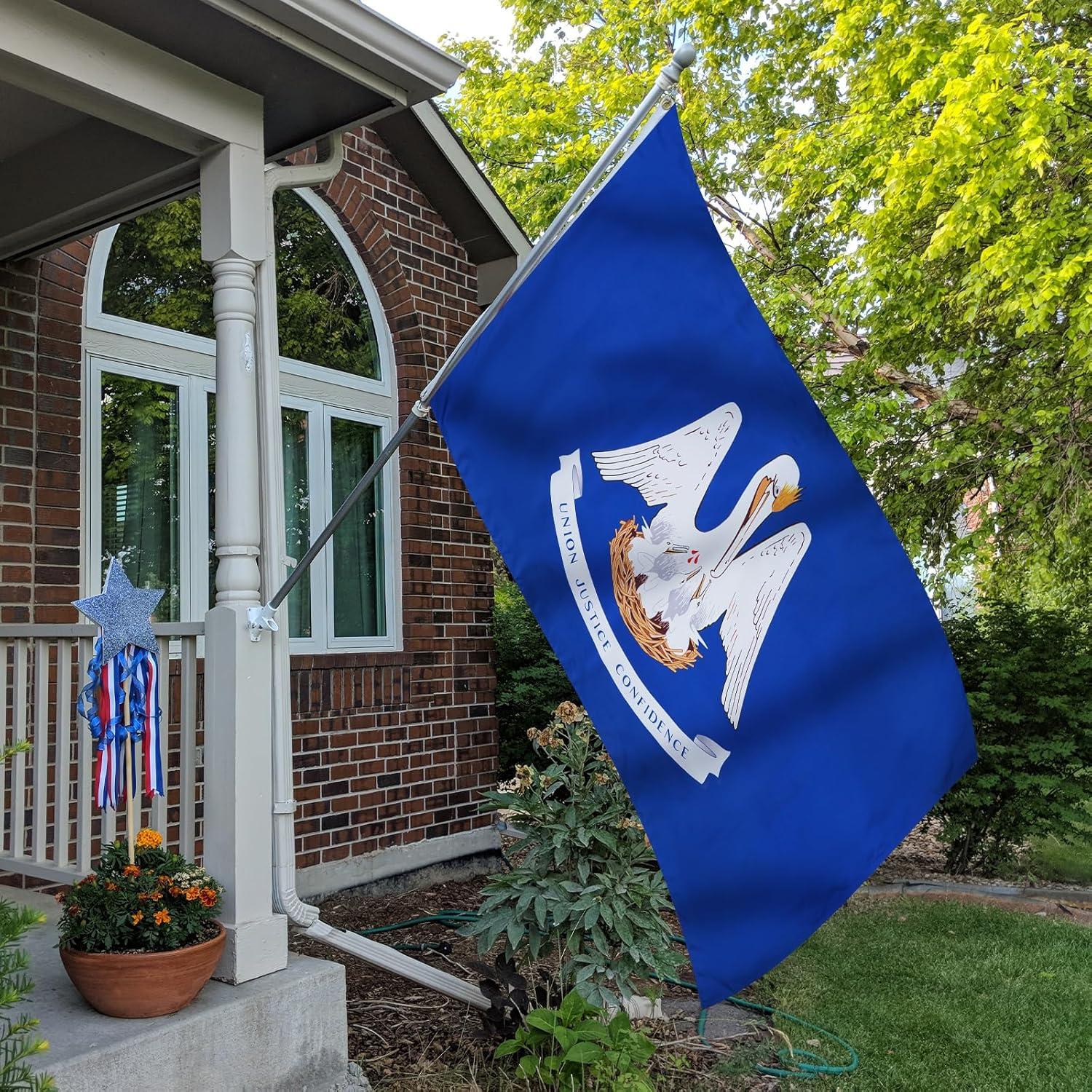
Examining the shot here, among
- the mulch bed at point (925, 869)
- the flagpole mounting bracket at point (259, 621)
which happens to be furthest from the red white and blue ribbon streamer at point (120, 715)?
the mulch bed at point (925, 869)

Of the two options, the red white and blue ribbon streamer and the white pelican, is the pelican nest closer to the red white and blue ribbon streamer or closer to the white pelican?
the white pelican

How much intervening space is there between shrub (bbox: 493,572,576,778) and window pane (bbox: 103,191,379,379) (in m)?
2.52

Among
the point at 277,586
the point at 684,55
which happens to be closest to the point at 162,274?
the point at 277,586

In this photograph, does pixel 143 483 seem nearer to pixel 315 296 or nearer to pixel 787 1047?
pixel 315 296

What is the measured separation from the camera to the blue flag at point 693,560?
8.62 feet

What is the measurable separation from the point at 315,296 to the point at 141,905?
405 cm

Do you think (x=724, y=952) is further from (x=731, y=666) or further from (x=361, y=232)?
(x=361, y=232)

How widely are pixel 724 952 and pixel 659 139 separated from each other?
2.08 metres

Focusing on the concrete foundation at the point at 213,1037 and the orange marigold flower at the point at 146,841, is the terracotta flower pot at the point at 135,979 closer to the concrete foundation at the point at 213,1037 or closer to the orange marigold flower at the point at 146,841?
the concrete foundation at the point at 213,1037

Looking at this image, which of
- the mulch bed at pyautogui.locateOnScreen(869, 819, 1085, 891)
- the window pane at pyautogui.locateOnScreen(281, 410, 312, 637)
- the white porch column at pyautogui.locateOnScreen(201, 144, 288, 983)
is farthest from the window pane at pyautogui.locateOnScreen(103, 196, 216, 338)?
the mulch bed at pyautogui.locateOnScreen(869, 819, 1085, 891)

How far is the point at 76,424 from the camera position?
463 cm

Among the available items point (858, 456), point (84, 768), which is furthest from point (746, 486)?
point (858, 456)

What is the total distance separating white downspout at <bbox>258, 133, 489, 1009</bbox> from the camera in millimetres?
3402

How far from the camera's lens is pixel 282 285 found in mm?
6004
